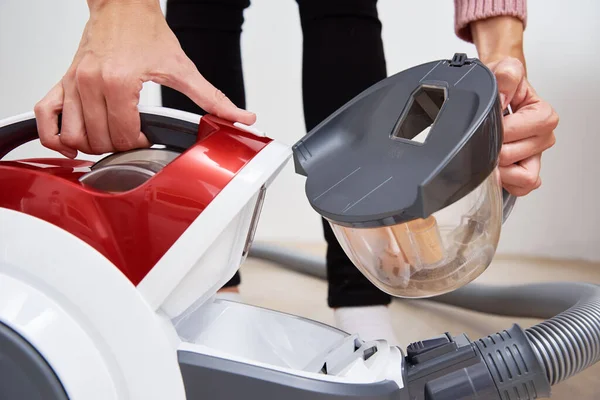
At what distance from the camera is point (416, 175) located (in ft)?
1.35

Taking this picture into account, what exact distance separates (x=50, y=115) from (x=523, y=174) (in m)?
0.44

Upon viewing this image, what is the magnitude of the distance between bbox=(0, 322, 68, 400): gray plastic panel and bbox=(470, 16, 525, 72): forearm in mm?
533

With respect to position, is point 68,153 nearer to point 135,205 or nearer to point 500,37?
point 135,205

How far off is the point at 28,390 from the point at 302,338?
0.24 meters

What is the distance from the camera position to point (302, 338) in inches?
22.0

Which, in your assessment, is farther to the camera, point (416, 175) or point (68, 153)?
point (68, 153)

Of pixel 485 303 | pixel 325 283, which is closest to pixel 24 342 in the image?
pixel 485 303

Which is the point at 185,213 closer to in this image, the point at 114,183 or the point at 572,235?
the point at 114,183

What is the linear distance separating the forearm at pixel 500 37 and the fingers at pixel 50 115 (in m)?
0.45

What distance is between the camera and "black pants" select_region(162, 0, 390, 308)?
815mm

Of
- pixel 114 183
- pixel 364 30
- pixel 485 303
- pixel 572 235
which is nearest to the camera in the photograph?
pixel 114 183

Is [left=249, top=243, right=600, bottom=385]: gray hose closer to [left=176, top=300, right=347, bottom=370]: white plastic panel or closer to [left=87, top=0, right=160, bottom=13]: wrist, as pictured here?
[left=176, top=300, right=347, bottom=370]: white plastic panel

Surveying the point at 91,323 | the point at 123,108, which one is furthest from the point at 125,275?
the point at 123,108

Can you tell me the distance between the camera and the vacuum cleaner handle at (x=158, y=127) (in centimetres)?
53
